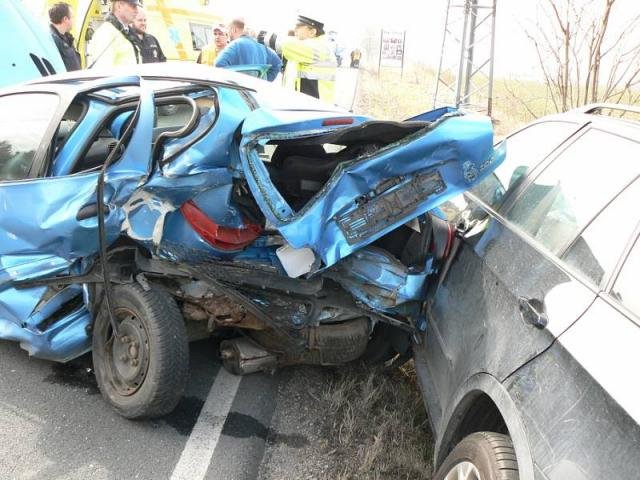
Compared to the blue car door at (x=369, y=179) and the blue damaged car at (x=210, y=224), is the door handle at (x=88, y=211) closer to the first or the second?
the blue damaged car at (x=210, y=224)

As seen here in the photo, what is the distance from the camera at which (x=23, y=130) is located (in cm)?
346

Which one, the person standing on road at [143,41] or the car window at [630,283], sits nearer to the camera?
the car window at [630,283]

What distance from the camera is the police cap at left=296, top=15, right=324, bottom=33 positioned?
23.3 feet

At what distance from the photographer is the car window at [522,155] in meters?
A: 2.79

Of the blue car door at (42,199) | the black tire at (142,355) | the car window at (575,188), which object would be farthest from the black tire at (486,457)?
the blue car door at (42,199)

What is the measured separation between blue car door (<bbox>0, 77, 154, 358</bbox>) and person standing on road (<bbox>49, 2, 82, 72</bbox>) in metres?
3.82

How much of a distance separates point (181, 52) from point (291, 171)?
34.6 feet

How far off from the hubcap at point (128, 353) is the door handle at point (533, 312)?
6.00 ft

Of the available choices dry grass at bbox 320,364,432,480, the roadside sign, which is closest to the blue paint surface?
dry grass at bbox 320,364,432,480

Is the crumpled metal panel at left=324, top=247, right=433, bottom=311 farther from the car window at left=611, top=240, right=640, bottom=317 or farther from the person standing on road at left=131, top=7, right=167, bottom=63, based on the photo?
the person standing on road at left=131, top=7, right=167, bottom=63

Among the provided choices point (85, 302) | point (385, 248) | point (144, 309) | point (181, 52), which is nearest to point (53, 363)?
point (85, 302)

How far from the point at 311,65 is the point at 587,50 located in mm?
3237

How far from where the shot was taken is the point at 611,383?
4.90 feet

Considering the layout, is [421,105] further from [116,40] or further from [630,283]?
[630,283]
